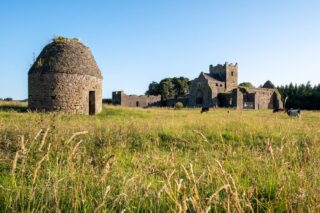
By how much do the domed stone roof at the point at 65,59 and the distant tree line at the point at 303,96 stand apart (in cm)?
4463

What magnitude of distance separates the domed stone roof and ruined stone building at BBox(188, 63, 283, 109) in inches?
1369

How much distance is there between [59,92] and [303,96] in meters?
49.3

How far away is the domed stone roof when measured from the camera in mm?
23156

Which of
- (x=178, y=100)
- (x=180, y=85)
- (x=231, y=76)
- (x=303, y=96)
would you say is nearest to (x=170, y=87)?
(x=180, y=85)

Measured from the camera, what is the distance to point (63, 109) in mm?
22953

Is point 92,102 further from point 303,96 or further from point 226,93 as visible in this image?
point 303,96

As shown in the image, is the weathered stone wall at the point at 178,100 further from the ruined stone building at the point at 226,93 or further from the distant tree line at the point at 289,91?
the distant tree line at the point at 289,91

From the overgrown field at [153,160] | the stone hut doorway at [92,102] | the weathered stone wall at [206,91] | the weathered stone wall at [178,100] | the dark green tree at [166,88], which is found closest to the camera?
the overgrown field at [153,160]

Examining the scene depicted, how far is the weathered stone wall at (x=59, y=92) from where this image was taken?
22812mm

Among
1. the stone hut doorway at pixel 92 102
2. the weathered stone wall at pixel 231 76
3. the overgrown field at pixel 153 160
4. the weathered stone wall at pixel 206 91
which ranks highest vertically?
the weathered stone wall at pixel 231 76

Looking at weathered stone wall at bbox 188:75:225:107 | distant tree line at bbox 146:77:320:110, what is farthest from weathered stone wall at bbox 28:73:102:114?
weathered stone wall at bbox 188:75:225:107

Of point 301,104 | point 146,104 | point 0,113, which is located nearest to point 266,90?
point 301,104

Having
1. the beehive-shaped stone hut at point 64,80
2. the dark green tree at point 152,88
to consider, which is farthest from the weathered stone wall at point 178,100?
the beehive-shaped stone hut at point 64,80

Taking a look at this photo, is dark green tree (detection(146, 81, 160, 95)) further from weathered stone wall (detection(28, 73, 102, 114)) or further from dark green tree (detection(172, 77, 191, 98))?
weathered stone wall (detection(28, 73, 102, 114))
